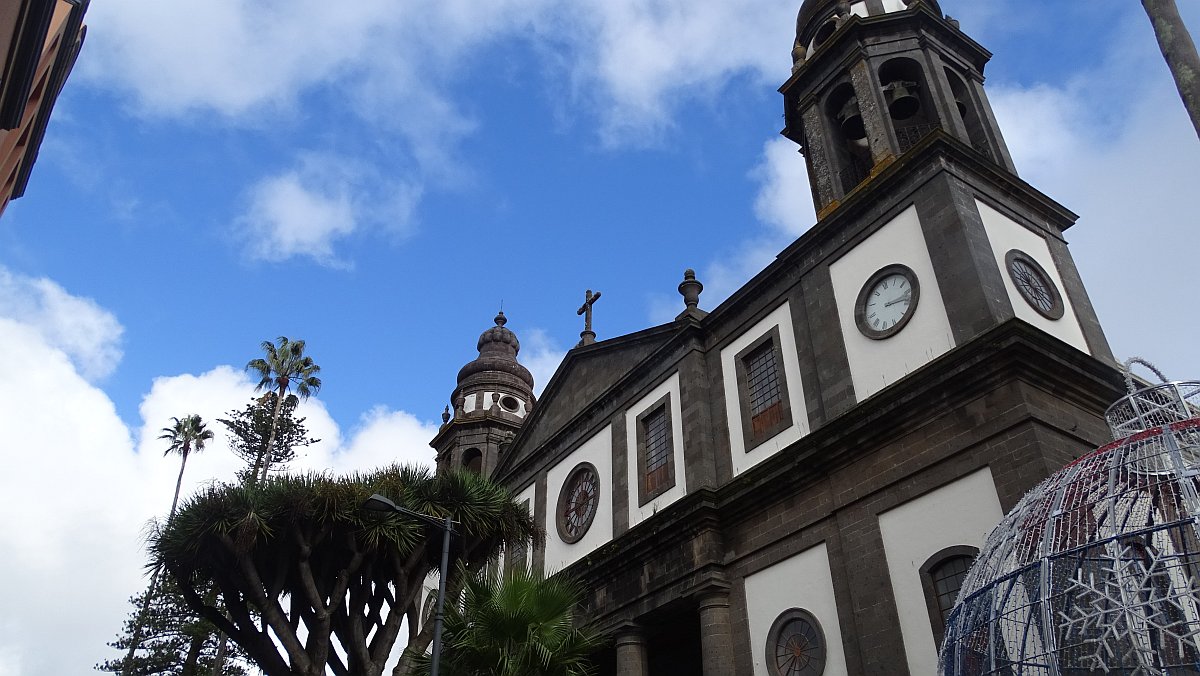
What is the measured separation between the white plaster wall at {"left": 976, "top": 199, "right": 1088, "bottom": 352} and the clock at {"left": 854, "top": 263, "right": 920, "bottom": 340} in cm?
149

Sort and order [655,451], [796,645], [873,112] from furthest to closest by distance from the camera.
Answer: [655,451], [873,112], [796,645]

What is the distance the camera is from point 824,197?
19.6 meters

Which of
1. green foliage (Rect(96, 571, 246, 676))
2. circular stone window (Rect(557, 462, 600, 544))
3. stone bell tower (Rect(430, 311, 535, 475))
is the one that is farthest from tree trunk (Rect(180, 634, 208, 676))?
circular stone window (Rect(557, 462, 600, 544))

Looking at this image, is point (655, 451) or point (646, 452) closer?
point (655, 451)

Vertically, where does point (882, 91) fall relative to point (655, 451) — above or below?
above

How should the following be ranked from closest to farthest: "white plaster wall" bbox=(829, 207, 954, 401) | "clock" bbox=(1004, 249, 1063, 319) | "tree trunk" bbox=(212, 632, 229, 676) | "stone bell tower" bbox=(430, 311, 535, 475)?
1. "white plaster wall" bbox=(829, 207, 954, 401)
2. "clock" bbox=(1004, 249, 1063, 319)
3. "tree trunk" bbox=(212, 632, 229, 676)
4. "stone bell tower" bbox=(430, 311, 535, 475)

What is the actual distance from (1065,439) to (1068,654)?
7.31 m

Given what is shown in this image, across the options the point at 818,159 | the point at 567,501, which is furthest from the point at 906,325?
the point at 567,501

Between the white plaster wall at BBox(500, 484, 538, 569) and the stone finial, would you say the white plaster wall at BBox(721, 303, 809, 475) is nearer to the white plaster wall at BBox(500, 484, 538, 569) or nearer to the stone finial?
the stone finial

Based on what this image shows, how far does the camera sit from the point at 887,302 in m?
16.1

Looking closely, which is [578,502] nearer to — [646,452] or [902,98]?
[646,452]

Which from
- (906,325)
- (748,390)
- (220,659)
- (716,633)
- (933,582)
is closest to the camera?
(933,582)

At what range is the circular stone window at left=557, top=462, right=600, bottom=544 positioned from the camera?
72.6 ft

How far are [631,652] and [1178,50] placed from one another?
14977 mm
